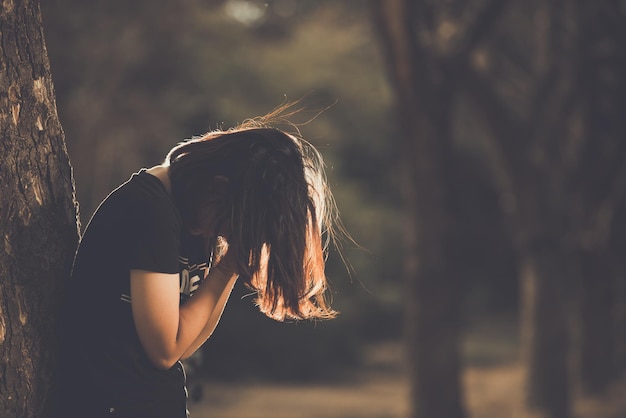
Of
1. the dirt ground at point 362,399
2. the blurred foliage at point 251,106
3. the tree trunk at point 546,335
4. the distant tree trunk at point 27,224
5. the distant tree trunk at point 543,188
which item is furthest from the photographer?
the blurred foliage at point 251,106

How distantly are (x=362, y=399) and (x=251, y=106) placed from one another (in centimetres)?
623

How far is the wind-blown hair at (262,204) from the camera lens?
7.41 feet

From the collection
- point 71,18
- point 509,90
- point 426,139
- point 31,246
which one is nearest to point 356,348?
point 509,90

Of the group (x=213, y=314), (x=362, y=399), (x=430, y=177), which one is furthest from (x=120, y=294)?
(x=362, y=399)

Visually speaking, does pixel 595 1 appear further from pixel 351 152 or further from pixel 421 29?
pixel 351 152

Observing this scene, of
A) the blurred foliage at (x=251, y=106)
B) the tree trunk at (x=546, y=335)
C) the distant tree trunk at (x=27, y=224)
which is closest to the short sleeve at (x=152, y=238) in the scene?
the distant tree trunk at (x=27, y=224)

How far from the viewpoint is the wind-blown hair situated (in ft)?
7.41

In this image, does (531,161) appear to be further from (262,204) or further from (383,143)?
(383,143)

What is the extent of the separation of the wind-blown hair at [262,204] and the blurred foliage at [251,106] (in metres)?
9.28

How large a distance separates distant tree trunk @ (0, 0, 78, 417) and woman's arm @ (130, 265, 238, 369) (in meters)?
0.34

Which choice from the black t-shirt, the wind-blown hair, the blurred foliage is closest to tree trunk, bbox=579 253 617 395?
the blurred foliage

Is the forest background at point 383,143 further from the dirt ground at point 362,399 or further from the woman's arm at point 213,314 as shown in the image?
the woman's arm at point 213,314

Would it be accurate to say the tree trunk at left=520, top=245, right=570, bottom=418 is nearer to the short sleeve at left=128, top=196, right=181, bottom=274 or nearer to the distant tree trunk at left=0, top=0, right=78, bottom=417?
the distant tree trunk at left=0, top=0, right=78, bottom=417

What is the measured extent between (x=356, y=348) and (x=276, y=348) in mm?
2100
